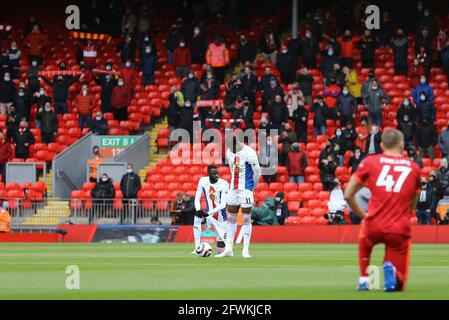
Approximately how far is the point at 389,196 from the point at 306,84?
2885 cm

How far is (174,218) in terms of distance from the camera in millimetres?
37438

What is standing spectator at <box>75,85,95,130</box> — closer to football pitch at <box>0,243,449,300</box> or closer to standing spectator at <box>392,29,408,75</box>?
standing spectator at <box>392,29,408,75</box>

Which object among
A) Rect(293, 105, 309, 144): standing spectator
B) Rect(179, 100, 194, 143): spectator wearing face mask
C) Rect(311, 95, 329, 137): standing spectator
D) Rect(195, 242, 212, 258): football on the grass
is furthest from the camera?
Rect(179, 100, 194, 143): spectator wearing face mask

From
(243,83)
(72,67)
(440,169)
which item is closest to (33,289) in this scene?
(440,169)

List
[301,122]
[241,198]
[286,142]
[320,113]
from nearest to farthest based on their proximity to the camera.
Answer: [241,198]
[286,142]
[301,122]
[320,113]

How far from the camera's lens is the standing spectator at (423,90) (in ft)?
135

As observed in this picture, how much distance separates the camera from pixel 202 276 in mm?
18469

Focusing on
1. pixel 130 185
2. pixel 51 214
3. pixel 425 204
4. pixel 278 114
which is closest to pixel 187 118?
pixel 278 114

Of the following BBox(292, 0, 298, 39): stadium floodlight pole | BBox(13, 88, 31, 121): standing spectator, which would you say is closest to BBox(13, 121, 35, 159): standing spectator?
BBox(13, 88, 31, 121): standing spectator

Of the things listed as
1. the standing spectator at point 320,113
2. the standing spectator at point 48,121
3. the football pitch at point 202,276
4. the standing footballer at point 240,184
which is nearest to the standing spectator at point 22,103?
the standing spectator at point 48,121

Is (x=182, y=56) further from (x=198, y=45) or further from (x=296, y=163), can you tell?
(x=296, y=163)

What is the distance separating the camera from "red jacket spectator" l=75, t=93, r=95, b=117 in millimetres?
44000

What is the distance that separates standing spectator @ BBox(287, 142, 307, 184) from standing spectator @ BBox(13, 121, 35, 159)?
9319mm

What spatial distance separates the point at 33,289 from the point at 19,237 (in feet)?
70.9
